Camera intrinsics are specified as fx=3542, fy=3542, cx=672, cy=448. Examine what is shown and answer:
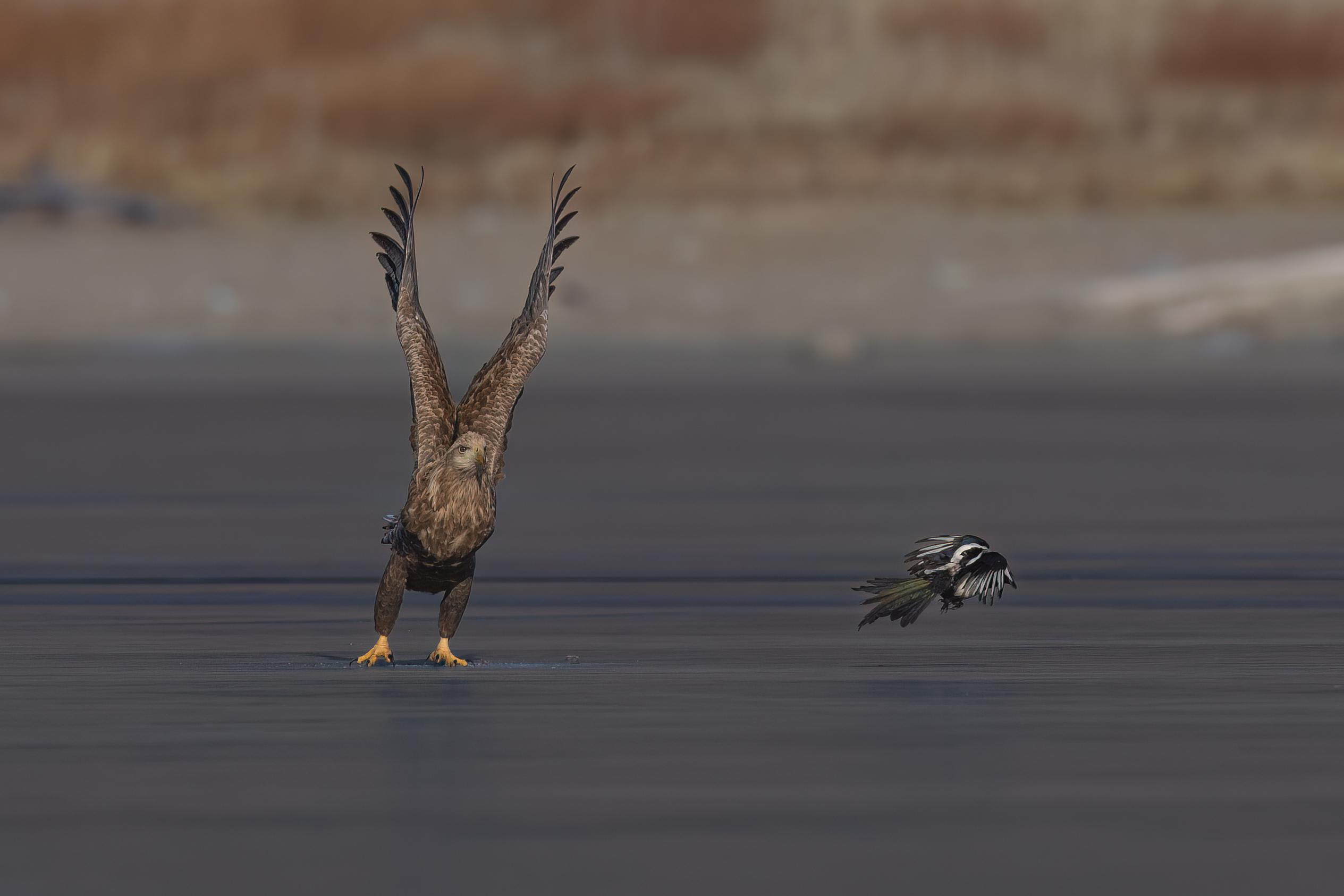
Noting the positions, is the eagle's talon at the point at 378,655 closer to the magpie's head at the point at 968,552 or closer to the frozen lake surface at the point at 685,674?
the frozen lake surface at the point at 685,674

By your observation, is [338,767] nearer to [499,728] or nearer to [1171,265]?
[499,728]

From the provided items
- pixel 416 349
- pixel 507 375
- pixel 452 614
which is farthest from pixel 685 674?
pixel 416 349

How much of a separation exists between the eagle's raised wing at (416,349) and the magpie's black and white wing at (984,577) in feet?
5.40

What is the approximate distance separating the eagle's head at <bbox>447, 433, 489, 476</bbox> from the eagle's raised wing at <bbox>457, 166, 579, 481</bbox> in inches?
7.6

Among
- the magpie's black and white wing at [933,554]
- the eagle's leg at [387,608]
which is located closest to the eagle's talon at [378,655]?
the eagle's leg at [387,608]

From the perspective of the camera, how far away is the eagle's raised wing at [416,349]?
10.8 m

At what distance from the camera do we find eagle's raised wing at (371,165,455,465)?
35.6 feet

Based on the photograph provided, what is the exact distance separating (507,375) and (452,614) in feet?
2.82

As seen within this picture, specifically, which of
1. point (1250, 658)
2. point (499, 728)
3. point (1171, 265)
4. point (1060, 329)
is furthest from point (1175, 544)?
point (1171, 265)

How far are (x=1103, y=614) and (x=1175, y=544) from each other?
9.15ft

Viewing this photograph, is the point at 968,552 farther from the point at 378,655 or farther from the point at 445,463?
the point at 378,655

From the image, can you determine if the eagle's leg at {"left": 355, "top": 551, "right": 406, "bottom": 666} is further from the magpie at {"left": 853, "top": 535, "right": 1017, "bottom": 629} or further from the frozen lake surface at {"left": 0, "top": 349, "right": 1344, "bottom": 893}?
the magpie at {"left": 853, "top": 535, "right": 1017, "bottom": 629}

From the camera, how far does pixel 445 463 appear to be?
10.5m

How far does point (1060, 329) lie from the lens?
1363 inches
